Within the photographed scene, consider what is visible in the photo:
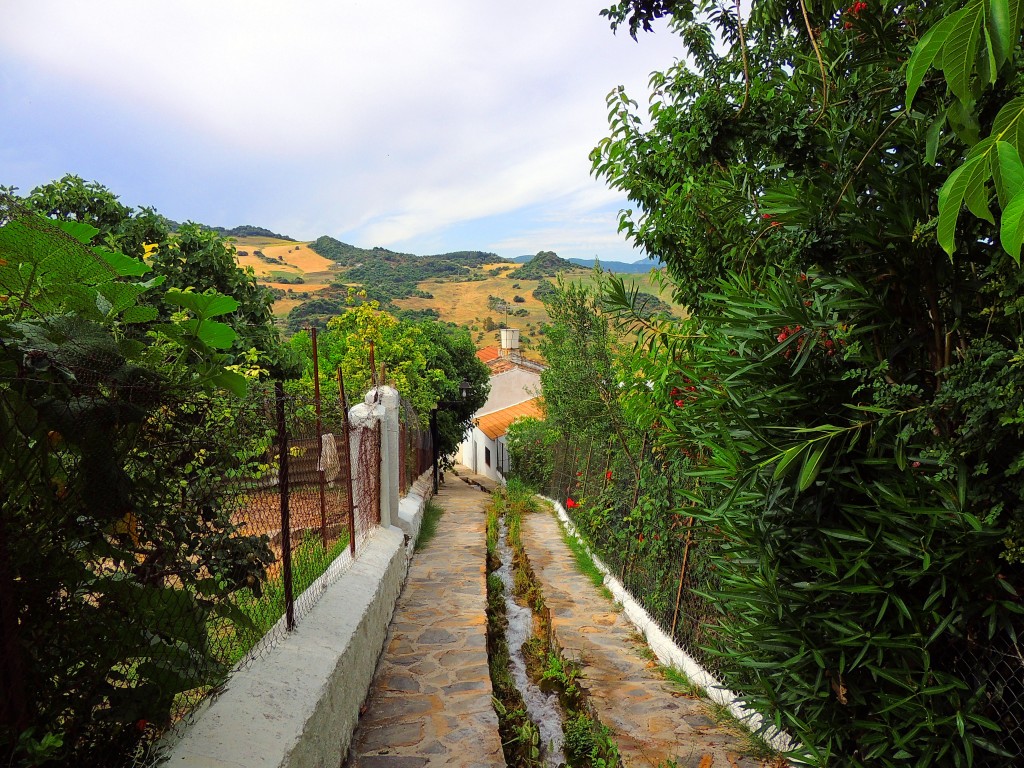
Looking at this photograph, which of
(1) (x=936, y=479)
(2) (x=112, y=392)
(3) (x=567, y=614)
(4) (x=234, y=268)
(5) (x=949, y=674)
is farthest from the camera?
(4) (x=234, y=268)

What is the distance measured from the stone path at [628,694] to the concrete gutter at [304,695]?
1644mm

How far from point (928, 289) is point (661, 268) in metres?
3.28

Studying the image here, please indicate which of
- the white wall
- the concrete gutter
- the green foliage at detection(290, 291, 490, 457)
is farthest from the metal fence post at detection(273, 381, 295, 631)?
the white wall

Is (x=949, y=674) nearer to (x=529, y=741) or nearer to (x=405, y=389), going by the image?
(x=529, y=741)

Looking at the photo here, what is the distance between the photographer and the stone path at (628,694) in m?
3.91

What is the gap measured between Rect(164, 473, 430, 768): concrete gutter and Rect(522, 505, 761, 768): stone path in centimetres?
164

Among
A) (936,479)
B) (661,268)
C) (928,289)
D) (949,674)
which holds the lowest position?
(949,674)

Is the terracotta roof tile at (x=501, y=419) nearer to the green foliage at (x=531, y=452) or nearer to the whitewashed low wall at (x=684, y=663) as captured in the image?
the green foliage at (x=531, y=452)

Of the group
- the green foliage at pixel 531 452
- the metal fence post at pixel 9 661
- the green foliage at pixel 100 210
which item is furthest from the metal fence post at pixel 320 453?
the green foliage at pixel 531 452

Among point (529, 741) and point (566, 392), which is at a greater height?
point (566, 392)

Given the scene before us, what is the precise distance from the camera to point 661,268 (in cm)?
586

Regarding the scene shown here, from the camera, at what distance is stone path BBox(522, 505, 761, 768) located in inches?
154

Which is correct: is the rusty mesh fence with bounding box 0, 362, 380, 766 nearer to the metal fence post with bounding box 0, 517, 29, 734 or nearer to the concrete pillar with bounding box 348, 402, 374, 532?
the metal fence post with bounding box 0, 517, 29, 734

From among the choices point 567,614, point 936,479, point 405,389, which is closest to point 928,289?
point 936,479
